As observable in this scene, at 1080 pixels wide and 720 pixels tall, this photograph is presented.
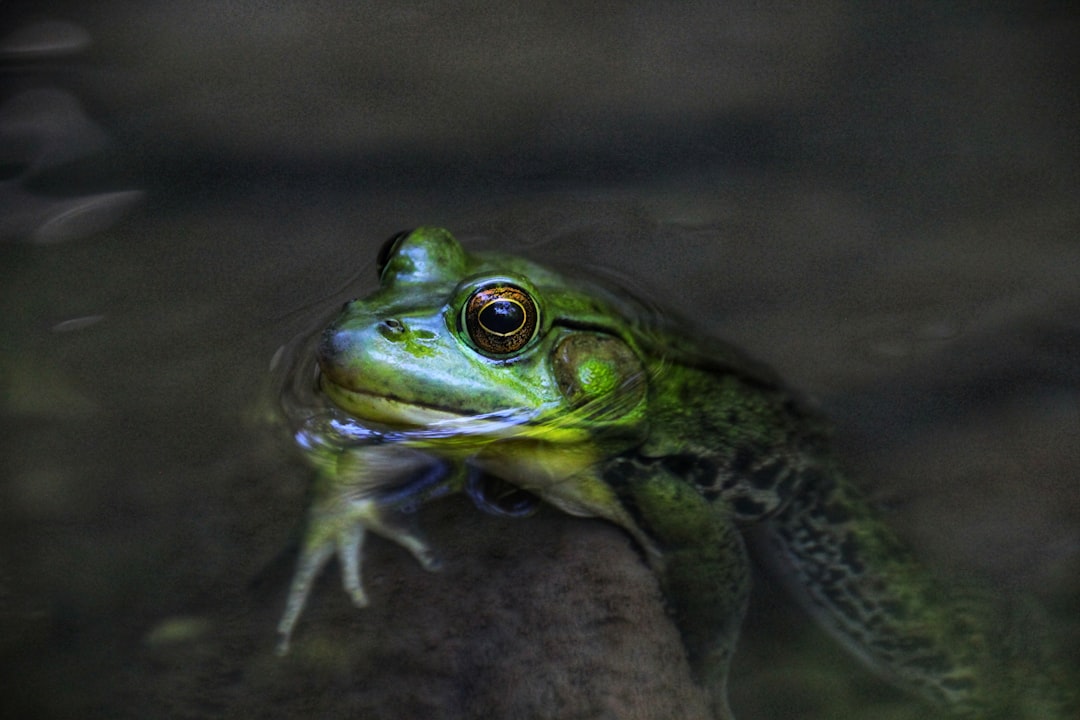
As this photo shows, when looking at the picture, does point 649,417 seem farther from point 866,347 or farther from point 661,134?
point 661,134

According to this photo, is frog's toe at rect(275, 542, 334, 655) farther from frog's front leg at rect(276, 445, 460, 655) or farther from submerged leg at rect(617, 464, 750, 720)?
submerged leg at rect(617, 464, 750, 720)

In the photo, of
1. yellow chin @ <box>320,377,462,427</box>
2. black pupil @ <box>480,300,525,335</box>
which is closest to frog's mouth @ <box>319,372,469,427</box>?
yellow chin @ <box>320,377,462,427</box>

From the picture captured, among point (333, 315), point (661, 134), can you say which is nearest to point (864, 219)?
point (661, 134)

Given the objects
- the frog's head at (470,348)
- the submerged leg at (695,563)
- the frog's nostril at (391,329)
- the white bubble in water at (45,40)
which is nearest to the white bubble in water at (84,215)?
the white bubble in water at (45,40)

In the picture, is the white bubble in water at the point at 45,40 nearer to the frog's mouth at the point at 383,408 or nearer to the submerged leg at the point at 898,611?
the frog's mouth at the point at 383,408

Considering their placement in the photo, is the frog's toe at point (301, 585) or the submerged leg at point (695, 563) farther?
the submerged leg at point (695, 563)

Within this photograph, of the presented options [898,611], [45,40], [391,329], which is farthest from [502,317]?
[45,40]
